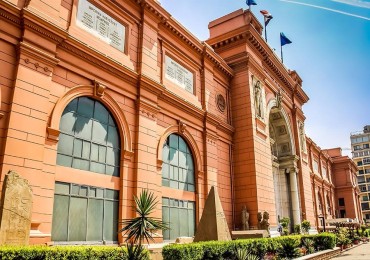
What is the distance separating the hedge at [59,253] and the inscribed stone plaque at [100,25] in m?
8.93

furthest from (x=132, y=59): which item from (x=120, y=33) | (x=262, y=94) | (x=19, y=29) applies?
(x=262, y=94)

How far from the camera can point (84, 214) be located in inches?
459

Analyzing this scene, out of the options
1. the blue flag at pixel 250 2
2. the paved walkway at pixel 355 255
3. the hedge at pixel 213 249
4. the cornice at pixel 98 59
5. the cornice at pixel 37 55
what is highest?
the blue flag at pixel 250 2

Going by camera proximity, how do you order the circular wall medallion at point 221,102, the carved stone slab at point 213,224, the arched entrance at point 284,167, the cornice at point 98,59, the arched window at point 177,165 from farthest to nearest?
1. the arched entrance at point 284,167
2. the circular wall medallion at point 221,102
3. the arched window at point 177,165
4. the cornice at point 98,59
5. the carved stone slab at point 213,224

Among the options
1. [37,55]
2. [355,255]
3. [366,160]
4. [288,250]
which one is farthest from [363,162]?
[37,55]

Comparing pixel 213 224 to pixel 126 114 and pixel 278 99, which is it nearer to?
pixel 126 114

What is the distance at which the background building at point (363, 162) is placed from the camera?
8650 cm

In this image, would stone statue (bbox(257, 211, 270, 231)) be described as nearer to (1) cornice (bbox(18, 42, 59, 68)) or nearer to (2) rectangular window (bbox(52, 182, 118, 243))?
(2) rectangular window (bbox(52, 182, 118, 243))

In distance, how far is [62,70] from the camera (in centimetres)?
1194

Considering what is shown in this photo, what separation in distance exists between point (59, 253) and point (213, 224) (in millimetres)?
5616

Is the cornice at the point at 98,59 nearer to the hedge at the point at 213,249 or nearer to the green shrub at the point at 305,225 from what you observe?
the hedge at the point at 213,249

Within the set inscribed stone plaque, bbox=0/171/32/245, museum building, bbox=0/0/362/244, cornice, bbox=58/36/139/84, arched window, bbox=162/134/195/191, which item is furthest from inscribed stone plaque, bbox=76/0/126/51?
inscribed stone plaque, bbox=0/171/32/245

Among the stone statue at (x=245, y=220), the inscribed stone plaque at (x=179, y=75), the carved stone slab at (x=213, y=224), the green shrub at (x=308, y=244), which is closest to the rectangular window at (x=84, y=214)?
the carved stone slab at (x=213, y=224)

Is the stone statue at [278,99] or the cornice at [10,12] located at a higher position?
the stone statue at [278,99]
